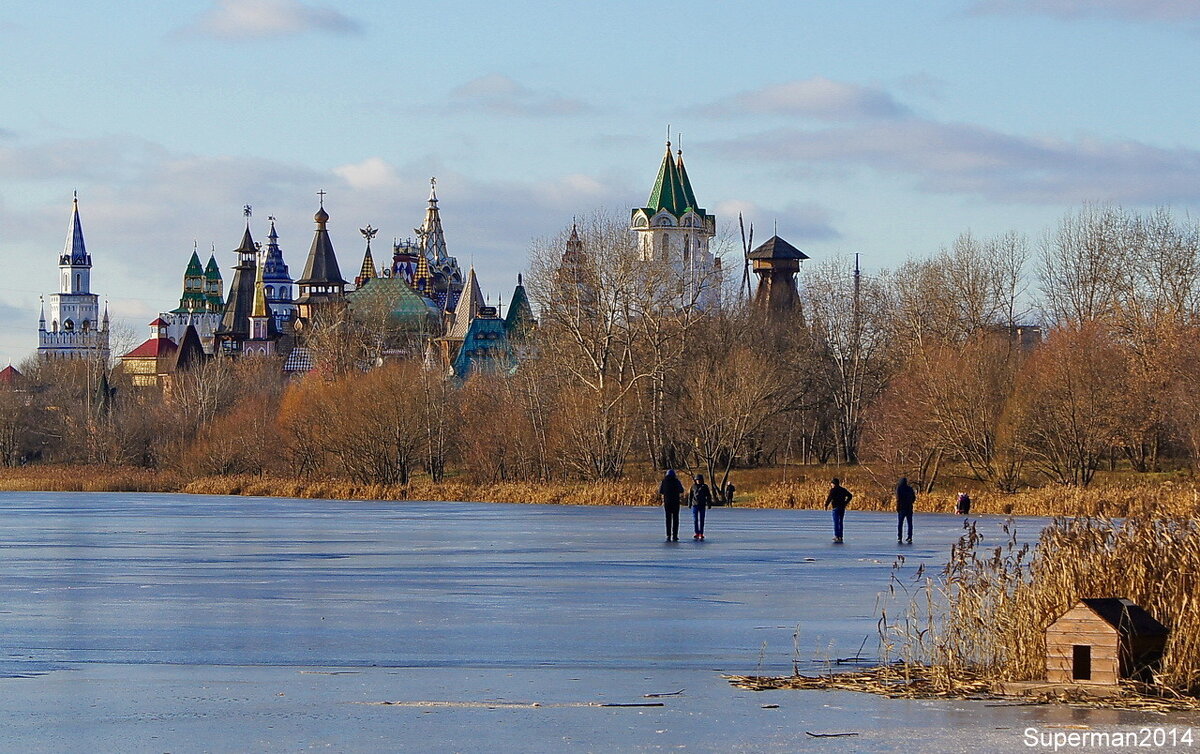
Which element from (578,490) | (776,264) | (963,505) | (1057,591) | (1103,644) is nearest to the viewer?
(1103,644)

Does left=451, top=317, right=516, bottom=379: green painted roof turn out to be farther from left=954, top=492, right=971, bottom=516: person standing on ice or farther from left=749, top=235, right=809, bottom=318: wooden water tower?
left=954, top=492, right=971, bottom=516: person standing on ice

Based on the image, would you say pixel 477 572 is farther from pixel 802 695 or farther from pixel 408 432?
pixel 408 432

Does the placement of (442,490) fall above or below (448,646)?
above

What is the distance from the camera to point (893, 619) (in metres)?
16.1

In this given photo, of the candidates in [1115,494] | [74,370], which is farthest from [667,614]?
[74,370]

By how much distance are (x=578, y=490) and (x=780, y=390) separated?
1157cm

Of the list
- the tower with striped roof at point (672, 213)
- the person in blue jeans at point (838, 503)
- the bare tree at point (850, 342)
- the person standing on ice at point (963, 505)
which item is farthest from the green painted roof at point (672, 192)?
the person in blue jeans at point (838, 503)

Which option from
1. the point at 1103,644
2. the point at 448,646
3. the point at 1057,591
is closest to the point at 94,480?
the point at 448,646

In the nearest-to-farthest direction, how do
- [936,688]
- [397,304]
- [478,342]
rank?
1. [936,688]
2. [478,342]
3. [397,304]

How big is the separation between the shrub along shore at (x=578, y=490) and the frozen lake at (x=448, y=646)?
1570 cm

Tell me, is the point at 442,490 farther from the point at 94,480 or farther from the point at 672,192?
the point at 672,192

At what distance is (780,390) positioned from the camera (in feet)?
210

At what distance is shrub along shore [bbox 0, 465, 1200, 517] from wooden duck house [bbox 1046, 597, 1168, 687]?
25356mm

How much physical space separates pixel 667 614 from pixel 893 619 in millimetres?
2182
